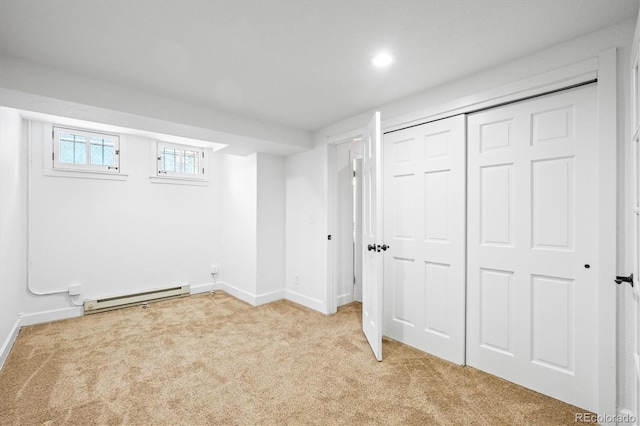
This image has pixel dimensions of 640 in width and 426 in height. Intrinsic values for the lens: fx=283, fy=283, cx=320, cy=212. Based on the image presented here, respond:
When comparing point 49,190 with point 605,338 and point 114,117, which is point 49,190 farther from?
point 605,338

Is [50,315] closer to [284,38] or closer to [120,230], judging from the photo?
[120,230]

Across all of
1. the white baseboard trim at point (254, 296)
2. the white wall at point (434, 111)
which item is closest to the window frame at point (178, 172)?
the white wall at point (434, 111)

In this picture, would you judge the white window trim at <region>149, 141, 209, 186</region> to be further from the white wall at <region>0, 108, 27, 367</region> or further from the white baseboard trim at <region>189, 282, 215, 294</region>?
the white baseboard trim at <region>189, 282, 215, 294</region>

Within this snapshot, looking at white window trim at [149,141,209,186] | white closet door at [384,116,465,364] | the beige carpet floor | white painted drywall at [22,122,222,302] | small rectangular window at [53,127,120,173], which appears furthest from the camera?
white window trim at [149,141,209,186]

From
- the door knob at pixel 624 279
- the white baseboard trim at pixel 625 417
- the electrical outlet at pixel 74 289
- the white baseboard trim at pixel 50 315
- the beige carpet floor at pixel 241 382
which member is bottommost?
the beige carpet floor at pixel 241 382

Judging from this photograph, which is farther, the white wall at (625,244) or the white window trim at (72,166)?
the white window trim at (72,166)

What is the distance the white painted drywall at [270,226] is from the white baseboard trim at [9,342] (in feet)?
7.72

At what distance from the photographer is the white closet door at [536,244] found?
1.77 meters

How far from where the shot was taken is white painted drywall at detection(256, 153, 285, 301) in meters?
3.93

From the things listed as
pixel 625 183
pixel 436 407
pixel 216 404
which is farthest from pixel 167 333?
pixel 625 183

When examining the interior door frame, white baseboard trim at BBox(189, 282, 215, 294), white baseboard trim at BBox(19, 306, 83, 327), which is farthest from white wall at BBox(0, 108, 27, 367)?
the interior door frame

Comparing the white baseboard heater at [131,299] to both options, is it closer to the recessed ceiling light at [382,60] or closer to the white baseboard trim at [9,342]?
the white baseboard trim at [9,342]

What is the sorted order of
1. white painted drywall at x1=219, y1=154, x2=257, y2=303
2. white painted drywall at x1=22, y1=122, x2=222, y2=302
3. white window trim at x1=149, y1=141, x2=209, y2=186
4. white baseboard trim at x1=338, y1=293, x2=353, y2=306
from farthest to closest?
white window trim at x1=149, y1=141, x2=209, y2=186, white painted drywall at x1=219, y1=154, x2=257, y2=303, white baseboard trim at x1=338, y1=293, x2=353, y2=306, white painted drywall at x1=22, y1=122, x2=222, y2=302

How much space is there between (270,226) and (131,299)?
2.08 meters
